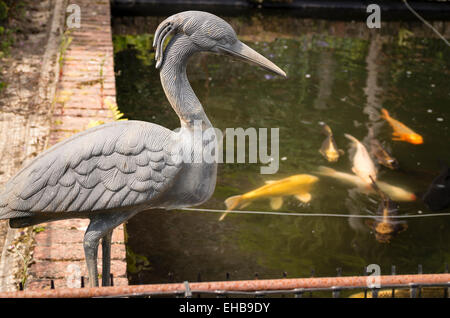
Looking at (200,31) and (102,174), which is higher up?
(200,31)

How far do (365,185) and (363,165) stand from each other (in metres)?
0.30

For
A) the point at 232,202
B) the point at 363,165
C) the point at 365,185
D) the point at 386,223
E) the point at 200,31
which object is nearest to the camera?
the point at 200,31

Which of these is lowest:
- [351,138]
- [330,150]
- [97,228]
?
[97,228]

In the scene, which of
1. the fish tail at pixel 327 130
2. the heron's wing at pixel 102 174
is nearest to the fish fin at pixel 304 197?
the fish tail at pixel 327 130

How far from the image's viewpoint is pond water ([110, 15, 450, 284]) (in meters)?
5.36

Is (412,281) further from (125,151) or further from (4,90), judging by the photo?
(4,90)

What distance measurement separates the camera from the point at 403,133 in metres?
7.44

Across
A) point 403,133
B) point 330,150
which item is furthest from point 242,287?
point 403,133

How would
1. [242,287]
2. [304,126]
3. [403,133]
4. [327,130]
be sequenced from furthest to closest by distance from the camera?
[304,126], [403,133], [327,130], [242,287]

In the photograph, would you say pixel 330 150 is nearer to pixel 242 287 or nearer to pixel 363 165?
pixel 363 165

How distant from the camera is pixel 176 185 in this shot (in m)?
2.81

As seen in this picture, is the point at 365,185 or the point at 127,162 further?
the point at 365,185

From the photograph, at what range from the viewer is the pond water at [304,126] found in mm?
5363
